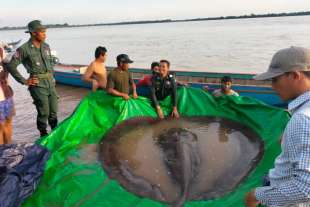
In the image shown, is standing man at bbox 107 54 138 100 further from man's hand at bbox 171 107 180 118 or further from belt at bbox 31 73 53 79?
belt at bbox 31 73 53 79

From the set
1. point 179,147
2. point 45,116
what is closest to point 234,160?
point 179,147

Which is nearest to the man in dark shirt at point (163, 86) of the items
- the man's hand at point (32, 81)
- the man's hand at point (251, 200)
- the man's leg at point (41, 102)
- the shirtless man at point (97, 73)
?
the shirtless man at point (97, 73)

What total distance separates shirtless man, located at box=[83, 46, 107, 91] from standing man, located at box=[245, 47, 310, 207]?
5268 millimetres

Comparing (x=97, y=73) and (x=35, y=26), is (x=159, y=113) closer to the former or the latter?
(x=97, y=73)

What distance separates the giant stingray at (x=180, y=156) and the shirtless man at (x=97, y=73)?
1.54 metres

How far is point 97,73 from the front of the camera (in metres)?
6.68

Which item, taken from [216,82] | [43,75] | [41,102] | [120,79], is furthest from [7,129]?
[216,82]

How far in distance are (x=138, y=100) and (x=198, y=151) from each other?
2.09 metres

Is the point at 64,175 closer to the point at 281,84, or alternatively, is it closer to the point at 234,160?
the point at 234,160

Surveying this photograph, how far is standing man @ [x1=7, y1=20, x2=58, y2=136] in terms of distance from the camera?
548 cm

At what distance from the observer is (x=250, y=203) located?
6.07 feet

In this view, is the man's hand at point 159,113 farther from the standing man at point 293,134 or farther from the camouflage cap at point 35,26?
the standing man at point 293,134

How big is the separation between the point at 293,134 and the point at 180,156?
269cm

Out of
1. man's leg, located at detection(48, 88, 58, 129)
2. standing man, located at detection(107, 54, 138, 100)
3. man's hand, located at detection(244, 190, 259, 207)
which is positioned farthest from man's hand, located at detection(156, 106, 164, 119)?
man's hand, located at detection(244, 190, 259, 207)
